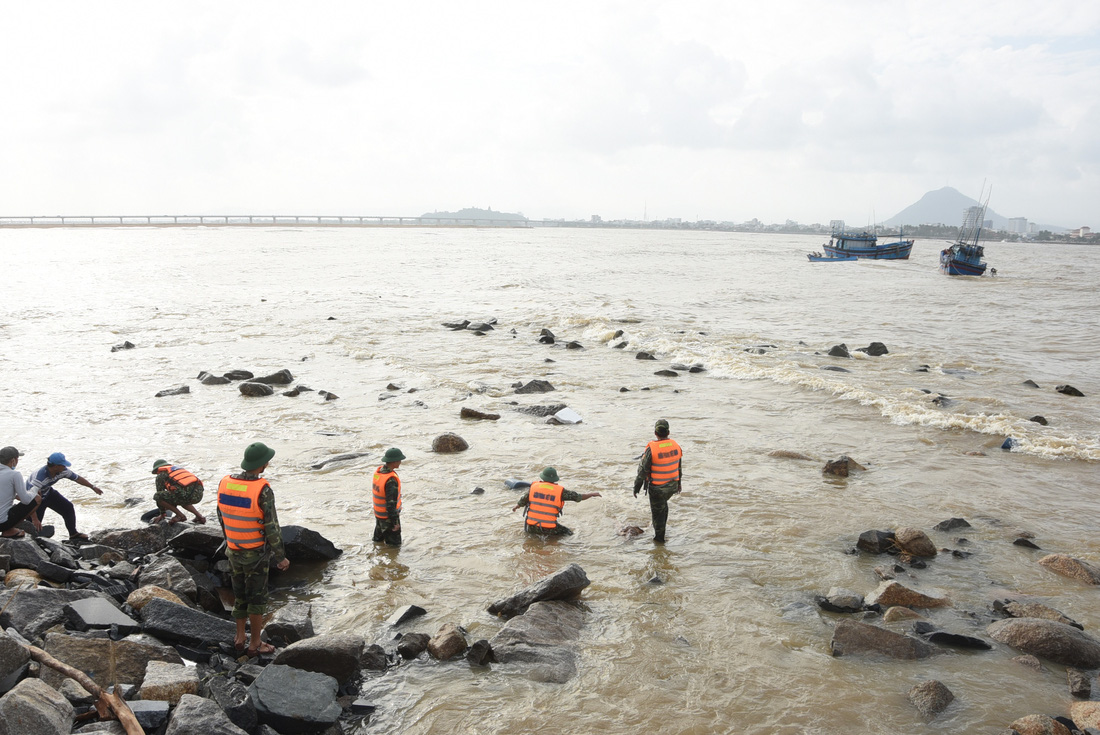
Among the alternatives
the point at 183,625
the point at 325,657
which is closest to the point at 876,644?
the point at 325,657

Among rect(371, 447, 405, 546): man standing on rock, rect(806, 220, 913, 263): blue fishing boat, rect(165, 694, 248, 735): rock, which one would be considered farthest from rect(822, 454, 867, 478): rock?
rect(806, 220, 913, 263): blue fishing boat

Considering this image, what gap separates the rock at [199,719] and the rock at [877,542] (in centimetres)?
743

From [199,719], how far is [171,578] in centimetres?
290

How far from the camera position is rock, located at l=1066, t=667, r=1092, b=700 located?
19.9 feet

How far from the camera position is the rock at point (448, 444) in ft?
42.9

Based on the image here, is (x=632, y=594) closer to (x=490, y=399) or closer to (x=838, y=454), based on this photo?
(x=838, y=454)

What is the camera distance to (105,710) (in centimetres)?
467

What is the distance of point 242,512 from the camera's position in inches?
254

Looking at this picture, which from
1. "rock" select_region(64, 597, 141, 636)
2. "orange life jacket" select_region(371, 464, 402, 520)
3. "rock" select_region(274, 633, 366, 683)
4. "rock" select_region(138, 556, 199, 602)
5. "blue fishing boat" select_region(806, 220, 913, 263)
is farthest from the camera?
"blue fishing boat" select_region(806, 220, 913, 263)

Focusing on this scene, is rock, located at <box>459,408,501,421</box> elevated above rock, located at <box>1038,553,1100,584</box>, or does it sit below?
below

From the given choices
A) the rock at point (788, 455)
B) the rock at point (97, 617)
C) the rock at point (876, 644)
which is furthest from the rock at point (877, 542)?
the rock at point (97, 617)

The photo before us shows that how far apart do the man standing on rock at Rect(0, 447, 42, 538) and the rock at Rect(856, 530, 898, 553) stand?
1035 cm

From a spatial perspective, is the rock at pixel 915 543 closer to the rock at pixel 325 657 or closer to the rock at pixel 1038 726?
the rock at pixel 1038 726

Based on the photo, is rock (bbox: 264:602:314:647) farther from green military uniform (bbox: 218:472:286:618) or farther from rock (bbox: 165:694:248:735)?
rock (bbox: 165:694:248:735)
